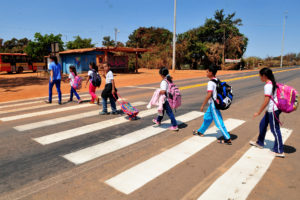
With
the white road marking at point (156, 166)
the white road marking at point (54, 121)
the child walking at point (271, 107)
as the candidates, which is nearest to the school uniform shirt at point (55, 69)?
the white road marking at point (54, 121)


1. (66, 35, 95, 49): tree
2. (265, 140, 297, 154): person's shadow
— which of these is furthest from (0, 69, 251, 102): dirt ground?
(66, 35, 95, 49): tree

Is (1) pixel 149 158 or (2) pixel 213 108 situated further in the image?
(2) pixel 213 108

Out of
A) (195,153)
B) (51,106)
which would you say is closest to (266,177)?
(195,153)

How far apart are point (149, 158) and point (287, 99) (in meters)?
2.55

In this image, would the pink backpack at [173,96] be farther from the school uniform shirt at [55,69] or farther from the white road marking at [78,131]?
the school uniform shirt at [55,69]

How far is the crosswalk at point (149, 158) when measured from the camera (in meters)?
3.06

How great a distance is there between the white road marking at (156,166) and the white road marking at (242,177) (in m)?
0.79

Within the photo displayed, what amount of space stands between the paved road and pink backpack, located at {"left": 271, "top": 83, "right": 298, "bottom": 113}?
0.94 metres

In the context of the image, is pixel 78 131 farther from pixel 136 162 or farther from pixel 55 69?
pixel 55 69

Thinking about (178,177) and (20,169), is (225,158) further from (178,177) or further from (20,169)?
(20,169)

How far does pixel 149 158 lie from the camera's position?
12.8ft

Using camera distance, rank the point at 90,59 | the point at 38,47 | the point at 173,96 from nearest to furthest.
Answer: the point at 173,96, the point at 90,59, the point at 38,47

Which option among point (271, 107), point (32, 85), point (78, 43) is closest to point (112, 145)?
point (271, 107)

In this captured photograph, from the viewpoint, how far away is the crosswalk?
306 centimetres
